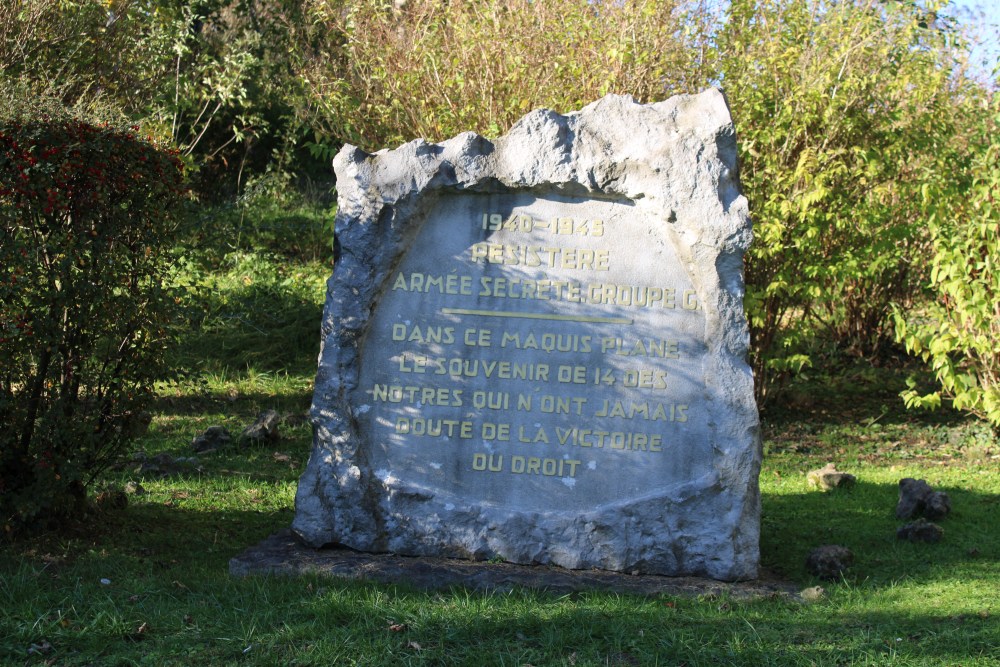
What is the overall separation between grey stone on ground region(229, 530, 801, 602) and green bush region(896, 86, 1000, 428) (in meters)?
3.70

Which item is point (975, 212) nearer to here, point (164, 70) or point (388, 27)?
point (388, 27)

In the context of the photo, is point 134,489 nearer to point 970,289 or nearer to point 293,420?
point 293,420

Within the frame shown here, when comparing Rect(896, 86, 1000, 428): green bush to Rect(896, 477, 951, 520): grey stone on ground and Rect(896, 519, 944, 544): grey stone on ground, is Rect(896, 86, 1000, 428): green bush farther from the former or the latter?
Rect(896, 519, 944, 544): grey stone on ground

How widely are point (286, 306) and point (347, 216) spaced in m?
5.32

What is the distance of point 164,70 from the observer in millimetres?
9914

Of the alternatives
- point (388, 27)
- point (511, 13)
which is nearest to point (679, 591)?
point (511, 13)

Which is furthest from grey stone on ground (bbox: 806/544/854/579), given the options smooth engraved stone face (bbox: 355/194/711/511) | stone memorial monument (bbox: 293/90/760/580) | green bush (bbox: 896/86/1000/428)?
green bush (bbox: 896/86/1000/428)

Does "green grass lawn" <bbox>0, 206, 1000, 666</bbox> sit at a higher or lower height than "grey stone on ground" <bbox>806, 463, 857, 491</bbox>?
lower

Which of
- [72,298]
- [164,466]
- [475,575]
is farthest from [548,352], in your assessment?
[164,466]

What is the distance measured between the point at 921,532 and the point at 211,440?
4529mm

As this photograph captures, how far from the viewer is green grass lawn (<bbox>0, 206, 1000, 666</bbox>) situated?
153 inches

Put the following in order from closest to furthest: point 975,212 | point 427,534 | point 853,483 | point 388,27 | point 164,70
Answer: point 427,534 < point 853,483 < point 975,212 < point 388,27 < point 164,70

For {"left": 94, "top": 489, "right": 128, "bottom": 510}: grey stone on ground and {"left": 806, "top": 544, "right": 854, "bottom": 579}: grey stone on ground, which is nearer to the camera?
{"left": 806, "top": 544, "right": 854, "bottom": 579}: grey stone on ground

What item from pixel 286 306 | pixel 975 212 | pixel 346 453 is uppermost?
Answer: pixel 975 212
